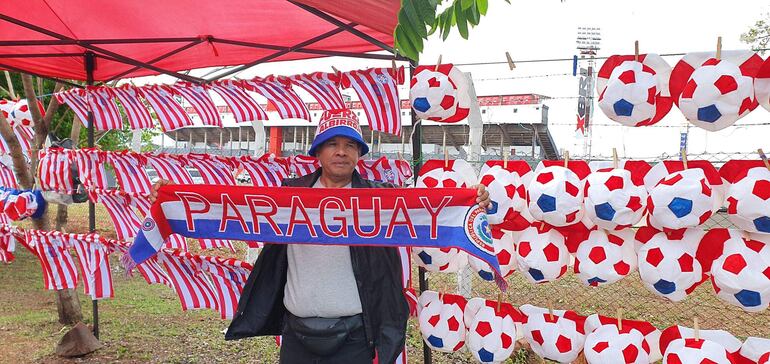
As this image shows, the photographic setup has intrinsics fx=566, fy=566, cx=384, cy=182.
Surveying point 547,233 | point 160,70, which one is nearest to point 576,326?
point 547,233

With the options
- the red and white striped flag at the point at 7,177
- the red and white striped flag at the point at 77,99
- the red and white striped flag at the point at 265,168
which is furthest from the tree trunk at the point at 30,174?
the red and white striped flag at the point at 265,168

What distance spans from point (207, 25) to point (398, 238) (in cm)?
278

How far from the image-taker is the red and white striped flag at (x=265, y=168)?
4.43m

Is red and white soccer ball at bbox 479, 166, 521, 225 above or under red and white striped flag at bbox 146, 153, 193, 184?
under

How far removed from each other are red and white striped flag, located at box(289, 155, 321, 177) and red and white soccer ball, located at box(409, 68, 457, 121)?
1.04 meters

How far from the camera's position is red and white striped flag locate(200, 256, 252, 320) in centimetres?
445

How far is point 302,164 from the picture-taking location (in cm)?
428

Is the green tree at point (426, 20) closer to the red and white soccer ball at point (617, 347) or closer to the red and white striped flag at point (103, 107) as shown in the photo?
the red and white soccer ball at point (617, 347)

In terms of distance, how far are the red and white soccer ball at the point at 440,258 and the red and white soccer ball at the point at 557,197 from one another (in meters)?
0.60

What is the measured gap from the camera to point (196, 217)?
3.28 m

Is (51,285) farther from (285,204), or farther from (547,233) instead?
(547,233)

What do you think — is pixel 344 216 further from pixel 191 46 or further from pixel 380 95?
pixel 191 46

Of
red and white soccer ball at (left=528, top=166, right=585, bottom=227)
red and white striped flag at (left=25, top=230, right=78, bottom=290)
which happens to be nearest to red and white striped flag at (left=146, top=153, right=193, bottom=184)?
red and white striped flag at (left=25, top=230, right=78, bottom=290)

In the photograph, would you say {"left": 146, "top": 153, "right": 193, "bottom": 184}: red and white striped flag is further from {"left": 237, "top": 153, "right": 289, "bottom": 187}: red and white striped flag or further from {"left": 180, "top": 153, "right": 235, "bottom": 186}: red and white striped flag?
{"left": 237, "top": 153, "right": 289, "bottom": 187}: red and white striped flag
